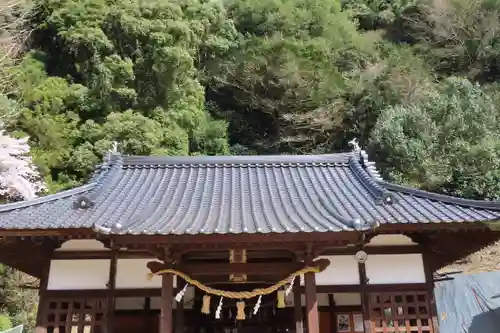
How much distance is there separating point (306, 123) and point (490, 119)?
9.41 m

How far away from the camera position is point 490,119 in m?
20.0

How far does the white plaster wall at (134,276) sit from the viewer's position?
7.23m

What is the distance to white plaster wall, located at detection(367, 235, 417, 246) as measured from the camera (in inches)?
289

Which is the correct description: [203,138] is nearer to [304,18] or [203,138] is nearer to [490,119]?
[304,18]

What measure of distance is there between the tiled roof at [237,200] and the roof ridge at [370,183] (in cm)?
2

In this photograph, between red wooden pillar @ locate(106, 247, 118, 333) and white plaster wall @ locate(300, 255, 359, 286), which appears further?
white plaster wall @ locate(300, 255, 359, 286)

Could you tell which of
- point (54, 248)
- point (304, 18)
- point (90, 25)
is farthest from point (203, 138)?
point (54, 248)

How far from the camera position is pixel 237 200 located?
786 centimetres

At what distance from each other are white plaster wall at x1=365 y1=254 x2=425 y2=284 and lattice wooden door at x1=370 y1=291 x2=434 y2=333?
0.21 meters

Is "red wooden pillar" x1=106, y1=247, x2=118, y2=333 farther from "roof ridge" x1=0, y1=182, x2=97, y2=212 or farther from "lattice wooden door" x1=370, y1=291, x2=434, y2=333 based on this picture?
"lattice wooden door" x1=370, y1=291, x2=434, y2=333

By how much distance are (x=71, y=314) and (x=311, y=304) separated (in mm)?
3547

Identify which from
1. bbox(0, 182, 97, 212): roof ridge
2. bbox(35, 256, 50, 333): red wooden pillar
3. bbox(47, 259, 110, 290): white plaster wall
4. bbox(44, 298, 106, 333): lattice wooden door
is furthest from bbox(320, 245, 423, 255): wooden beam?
bbox(0, 182, 97, 212): roof ridge

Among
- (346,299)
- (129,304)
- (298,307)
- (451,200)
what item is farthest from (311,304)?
(129,304)

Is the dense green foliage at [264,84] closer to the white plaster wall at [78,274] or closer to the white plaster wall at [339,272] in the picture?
the white plaster wall at [339,272]
